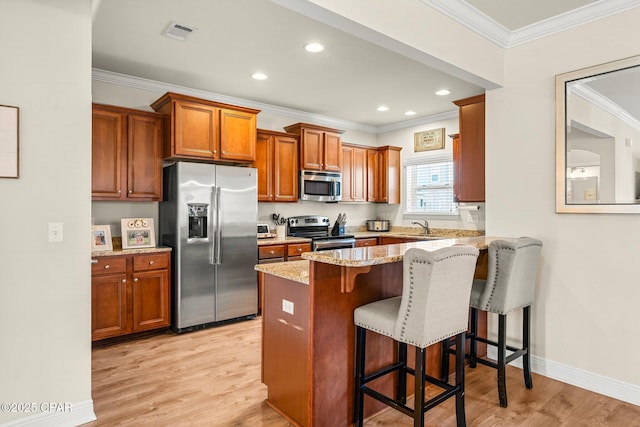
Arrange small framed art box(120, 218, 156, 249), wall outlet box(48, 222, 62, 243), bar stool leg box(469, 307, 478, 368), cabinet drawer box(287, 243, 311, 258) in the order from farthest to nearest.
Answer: cabinet drawer box(287, 243, 311, 258), small framed art box(120, 218, 156, 249), bar stool leg box(469, 307, 478, 368), wall outlet box(48, 222, 62, 243)

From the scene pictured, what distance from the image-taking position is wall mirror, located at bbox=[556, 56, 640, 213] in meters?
2.51

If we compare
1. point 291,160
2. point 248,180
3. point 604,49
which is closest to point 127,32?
point 248,180

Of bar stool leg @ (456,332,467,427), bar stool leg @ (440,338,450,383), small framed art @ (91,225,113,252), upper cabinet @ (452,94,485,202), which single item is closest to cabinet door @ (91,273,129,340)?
small framed art @ (91,225,113,252)

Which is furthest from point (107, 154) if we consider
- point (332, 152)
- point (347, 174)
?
point (347, 174)

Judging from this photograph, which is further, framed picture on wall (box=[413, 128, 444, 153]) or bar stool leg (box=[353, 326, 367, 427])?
framed picture on wall (box=[413, 128, 444, 153])

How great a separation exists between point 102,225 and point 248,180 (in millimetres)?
1557

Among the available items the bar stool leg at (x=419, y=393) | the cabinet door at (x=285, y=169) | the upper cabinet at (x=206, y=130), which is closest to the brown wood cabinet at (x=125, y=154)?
the upper cabinet at (x=206, y=130)

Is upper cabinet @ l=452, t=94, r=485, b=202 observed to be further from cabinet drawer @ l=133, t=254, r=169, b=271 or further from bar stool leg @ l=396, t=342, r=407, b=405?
cabinet drawer @ l=133, t=254, r=169, b=271

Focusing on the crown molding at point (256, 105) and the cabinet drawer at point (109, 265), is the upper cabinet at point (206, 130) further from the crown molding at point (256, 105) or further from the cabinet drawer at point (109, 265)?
the cabinet drawer at point (109, 265)

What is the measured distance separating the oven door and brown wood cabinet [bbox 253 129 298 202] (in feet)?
2.32

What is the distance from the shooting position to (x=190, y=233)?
3941 mm

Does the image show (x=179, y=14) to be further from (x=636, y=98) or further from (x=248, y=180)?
(x=636, y=98)

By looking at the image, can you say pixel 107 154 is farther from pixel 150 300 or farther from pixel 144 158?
pixel 150 300

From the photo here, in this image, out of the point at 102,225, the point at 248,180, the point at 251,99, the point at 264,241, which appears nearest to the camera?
the point at 102,225
